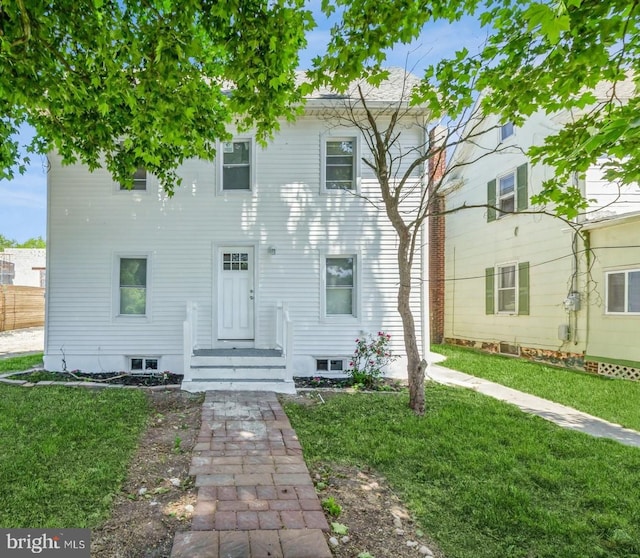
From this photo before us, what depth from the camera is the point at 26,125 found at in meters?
7.59

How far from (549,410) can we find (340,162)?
19.6 ft

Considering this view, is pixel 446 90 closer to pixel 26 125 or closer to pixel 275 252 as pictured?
pixel 275 252

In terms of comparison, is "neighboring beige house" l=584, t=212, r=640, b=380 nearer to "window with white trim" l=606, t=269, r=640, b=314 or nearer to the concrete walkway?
"window with white trim" l=606, t=269, r=640, b=314

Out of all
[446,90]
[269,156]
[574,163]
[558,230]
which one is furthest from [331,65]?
[558,230]

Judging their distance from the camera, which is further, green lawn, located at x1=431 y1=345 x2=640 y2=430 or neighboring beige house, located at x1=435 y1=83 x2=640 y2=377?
neighboring beige house, located at x1=435 y1=83 x2=640 y2=377

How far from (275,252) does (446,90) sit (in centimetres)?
444

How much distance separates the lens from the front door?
8336mm

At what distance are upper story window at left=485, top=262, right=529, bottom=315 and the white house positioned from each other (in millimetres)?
4211

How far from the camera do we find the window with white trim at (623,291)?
8.15m

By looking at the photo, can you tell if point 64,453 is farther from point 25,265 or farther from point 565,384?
point 25,265

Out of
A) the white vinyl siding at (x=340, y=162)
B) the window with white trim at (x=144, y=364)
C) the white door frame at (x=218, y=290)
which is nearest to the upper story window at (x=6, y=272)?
the window with white trim at (x=144, y=364)

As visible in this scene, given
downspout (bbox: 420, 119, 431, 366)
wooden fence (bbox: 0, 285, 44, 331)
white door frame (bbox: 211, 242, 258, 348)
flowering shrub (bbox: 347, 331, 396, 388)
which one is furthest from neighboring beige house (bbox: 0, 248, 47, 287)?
downspout (bbox: 420, 119, 431, 366)

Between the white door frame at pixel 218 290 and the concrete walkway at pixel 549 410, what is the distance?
3.94m

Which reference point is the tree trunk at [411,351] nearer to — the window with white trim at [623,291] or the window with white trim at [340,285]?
the window with white trim at [340,285]
